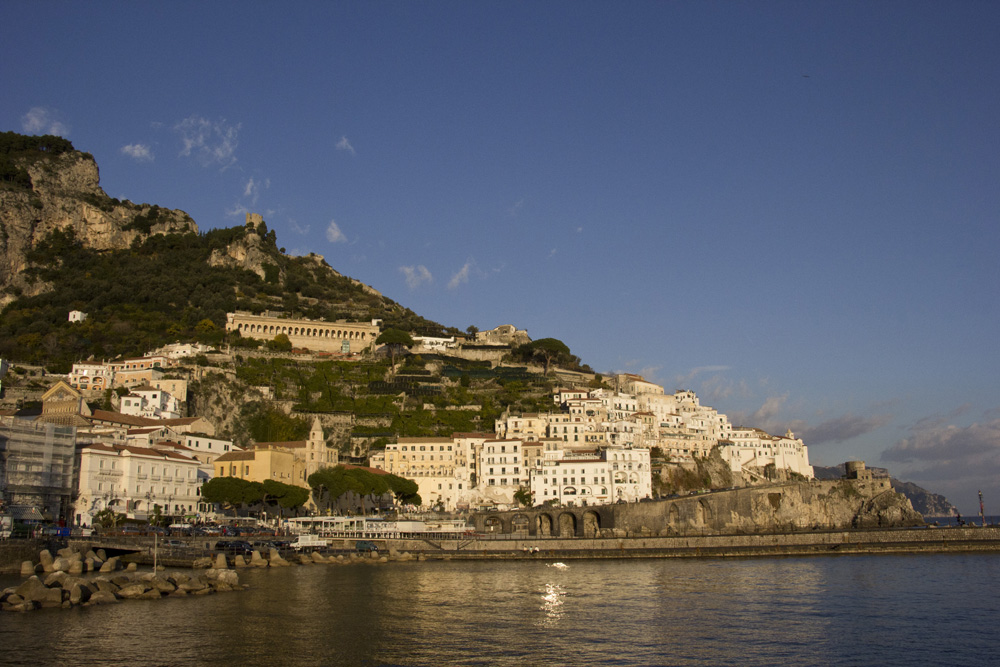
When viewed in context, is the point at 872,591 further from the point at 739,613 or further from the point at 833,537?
the point at 833,537

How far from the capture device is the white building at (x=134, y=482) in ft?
171

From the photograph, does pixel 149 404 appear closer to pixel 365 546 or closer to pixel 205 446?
pixel 205 446

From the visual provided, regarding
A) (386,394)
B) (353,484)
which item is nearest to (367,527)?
(353,484)

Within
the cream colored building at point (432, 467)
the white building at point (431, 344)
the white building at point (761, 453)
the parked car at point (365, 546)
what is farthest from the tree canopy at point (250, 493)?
the white building at point (761, 453)

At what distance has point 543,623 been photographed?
27891mm

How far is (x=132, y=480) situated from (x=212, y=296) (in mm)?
46648

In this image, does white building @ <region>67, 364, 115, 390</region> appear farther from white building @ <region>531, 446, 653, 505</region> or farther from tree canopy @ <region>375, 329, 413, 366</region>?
white building @ <region>531, 446, 653, 505</region>

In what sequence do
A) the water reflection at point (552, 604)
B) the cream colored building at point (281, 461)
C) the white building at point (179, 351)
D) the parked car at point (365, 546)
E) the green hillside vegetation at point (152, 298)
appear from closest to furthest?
the water reflection at point (552, 604), the parked car at point (365, 546), the cream colored building at point (281, 461), the white building at point (179, 351), the green hillside vegetation at point (152, 298)

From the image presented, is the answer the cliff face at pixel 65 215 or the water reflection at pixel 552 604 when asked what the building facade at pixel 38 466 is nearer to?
the water reflection at pixel 552 604

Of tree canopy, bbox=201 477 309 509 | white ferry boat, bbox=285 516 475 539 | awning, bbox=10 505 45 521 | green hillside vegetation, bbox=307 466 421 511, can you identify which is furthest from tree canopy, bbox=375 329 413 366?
awning, bbox=10 505 45 521

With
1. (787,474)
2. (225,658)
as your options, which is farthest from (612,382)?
(225,658)

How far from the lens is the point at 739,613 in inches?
1179

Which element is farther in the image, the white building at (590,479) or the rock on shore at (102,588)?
the white building at (590,479)

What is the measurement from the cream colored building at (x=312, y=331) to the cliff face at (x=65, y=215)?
82.1ft
